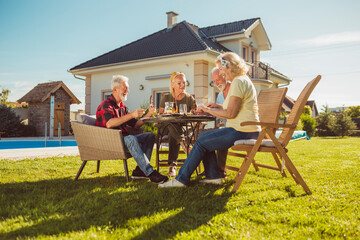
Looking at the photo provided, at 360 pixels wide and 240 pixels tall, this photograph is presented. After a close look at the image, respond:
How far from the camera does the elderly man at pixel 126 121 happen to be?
3.42m

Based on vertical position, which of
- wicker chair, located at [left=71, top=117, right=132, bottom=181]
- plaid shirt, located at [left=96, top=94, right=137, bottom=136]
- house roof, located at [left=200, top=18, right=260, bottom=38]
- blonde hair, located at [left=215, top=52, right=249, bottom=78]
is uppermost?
house roof, located at [left=200, top=18, right=260, bottom=38]

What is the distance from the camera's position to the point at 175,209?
8.27 ft

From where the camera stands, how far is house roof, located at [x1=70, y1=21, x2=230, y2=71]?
1199 centimetres

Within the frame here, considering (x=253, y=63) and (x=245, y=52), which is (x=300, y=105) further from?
(x=253, y=63)

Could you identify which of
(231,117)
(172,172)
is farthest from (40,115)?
(231,117)

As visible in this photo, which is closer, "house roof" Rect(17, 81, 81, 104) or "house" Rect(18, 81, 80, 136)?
"house roof" Rect(17, 81, 81, 104)

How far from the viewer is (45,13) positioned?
527 inches

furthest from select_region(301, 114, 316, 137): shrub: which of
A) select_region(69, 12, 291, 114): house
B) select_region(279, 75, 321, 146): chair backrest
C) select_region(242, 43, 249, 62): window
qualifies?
select_region(279, 75, 321, 146): chair backrest

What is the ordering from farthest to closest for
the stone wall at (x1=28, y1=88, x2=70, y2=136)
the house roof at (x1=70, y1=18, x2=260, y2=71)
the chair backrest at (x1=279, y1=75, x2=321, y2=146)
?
the stone wall at (x1=28, y1=88, x2=70, y2=136), the house roof at (x1=70, y1=18, x2=260, y2=71), the chair backrest at (x1=279, y1=75, x2=321, y2=146)

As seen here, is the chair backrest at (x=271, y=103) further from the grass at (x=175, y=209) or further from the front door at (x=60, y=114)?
the front door at (x=60, y=114)

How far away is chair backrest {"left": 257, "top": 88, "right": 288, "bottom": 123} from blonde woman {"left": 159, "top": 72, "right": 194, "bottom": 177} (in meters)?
1.14

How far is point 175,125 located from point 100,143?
3.71 ft

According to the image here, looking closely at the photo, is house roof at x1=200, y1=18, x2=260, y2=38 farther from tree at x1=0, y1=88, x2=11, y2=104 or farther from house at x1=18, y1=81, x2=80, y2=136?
tree at x1=0, y1=88, x2=11, y2=104

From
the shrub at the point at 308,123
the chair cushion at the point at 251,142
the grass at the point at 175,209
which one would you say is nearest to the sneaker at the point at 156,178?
the grass at the point at 175,209
